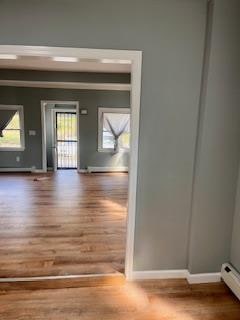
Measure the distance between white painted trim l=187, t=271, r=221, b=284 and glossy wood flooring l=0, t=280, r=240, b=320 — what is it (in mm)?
53

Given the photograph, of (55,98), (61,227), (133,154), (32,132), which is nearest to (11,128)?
(32,132)

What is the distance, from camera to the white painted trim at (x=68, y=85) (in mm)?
6668

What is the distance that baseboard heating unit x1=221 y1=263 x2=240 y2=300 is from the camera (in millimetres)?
2295

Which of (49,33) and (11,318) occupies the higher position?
(49,33)

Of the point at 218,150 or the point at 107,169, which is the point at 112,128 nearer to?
the point at 107,169

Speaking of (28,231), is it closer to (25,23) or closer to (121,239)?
(121,239)

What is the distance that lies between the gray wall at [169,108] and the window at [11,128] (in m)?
5.70

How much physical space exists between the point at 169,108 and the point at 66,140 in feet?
23.5

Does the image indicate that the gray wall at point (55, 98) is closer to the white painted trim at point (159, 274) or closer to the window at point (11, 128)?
the window at point (11, 128)

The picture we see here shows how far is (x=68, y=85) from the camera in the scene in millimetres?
7184

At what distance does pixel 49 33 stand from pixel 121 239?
2.60m

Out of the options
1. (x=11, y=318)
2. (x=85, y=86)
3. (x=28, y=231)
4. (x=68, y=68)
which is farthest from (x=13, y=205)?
(x=85, y=86)

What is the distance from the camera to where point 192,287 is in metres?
2.47

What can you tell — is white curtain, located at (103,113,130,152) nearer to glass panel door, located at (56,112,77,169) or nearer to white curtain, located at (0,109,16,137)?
glass panel door, located at (56,112,77,169)
